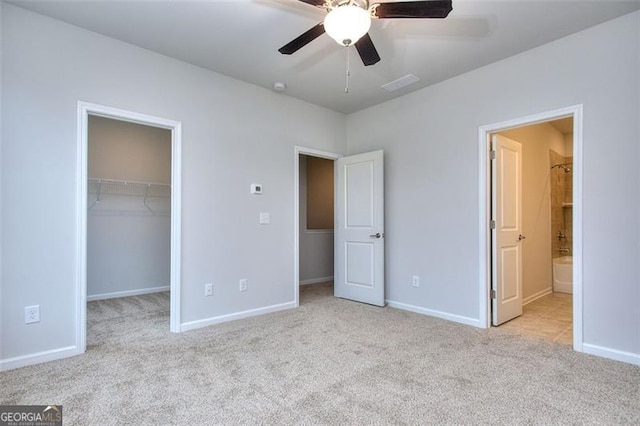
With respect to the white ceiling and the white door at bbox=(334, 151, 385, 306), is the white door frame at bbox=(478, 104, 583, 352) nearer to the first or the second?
the white ceiling

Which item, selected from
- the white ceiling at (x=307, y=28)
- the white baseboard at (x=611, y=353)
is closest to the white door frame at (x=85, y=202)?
the white ceiling at (x=307, y=28)

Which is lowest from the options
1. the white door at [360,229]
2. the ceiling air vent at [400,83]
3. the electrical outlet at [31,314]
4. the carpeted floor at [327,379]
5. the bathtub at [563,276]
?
the carpeted floor at [327,379]

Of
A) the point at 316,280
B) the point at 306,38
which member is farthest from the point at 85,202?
the point at 316,280

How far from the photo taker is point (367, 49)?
87.3 inches

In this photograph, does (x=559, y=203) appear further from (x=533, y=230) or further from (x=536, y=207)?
(x=533, y=230)

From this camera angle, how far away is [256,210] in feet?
12.7

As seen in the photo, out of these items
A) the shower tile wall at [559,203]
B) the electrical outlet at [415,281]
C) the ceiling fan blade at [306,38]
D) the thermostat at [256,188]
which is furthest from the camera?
the shower tile wall at [559,203]

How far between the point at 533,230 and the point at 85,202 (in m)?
5.25

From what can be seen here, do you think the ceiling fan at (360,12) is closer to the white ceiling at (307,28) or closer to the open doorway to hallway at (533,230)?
the white ceiling at (307,28)

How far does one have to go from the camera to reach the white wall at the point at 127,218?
4.61 meters

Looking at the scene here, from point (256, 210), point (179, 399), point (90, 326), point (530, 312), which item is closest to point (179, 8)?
point (256, 210)

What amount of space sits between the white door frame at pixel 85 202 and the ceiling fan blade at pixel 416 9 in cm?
224

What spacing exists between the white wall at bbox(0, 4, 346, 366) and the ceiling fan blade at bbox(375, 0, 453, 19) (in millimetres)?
2193

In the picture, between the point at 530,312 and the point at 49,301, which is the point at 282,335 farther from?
the point at 530,312
